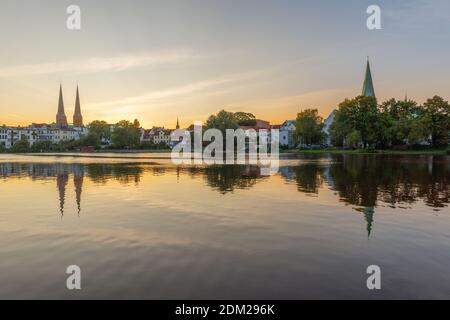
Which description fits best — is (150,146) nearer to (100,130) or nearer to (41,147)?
(100,130)

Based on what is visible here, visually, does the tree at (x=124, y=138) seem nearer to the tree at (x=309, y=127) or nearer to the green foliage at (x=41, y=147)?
the green foliage at (x=41, y=147)

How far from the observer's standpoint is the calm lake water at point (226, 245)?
729 centimetres

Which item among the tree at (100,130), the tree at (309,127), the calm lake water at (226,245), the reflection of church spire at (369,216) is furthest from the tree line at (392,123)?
the tree at (100,130)

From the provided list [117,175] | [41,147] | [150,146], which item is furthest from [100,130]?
[117,175]

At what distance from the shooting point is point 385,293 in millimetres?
7035

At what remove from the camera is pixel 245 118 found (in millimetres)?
169875

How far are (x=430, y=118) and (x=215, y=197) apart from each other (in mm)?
84436

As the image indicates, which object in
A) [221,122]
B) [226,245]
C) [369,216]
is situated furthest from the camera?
[221,122]

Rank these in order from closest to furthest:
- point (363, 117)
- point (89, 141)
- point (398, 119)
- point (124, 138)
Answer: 1. point (363, 117)
2. point (398, 119)
3. point (89, 141)
4. point (124, 138)

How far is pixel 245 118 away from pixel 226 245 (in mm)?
161510

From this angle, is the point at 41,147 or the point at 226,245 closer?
the point at 226,245

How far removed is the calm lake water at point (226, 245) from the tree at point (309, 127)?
10840 centimetres

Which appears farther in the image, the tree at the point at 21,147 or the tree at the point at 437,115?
the tree at the point at 21,147
